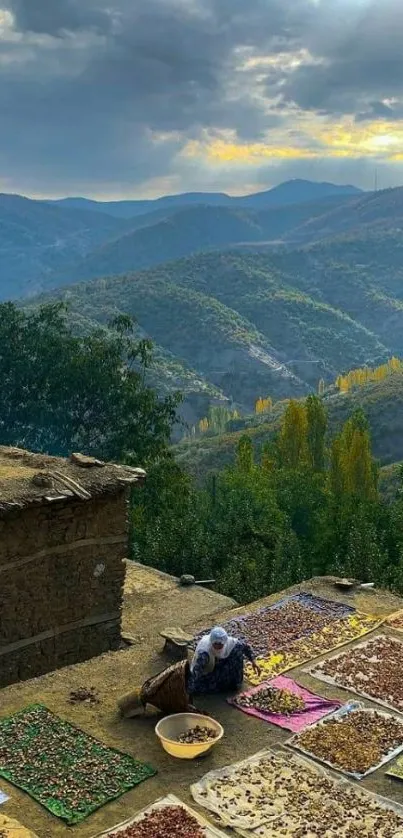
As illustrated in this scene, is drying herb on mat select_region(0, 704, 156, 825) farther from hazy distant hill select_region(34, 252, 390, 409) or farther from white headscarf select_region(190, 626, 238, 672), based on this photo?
hazy distant hill select_region(34, 252, 390, 409)

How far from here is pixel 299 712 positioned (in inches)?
360

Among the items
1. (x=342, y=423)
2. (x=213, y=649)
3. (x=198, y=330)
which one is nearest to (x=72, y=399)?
(x=213, y=649)

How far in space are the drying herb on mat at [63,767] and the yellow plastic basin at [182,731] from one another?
35 centimetres

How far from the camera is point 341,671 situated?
10.2 m

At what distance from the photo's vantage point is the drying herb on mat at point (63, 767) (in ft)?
24.3

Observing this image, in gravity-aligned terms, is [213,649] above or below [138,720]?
above

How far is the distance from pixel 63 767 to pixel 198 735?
1.52 meters

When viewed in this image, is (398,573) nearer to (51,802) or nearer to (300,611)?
(300,611)

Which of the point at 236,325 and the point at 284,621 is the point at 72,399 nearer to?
the point at 284,621

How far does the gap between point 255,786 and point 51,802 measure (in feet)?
6.62

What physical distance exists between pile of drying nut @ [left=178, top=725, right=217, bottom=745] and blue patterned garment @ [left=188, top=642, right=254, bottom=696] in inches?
36.9

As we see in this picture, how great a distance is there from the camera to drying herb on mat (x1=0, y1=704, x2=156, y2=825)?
24.3 ft

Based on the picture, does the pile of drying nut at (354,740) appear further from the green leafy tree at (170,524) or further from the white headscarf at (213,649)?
the green leafy tree at (170,524)

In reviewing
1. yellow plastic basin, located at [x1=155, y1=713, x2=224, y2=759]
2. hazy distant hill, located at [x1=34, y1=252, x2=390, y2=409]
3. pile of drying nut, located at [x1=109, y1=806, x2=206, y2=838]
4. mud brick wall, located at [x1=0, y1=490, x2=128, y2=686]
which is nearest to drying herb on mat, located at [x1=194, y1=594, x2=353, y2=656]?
mud brick wall, located at [x1=0, y1=490, x2=128, y2=686]
